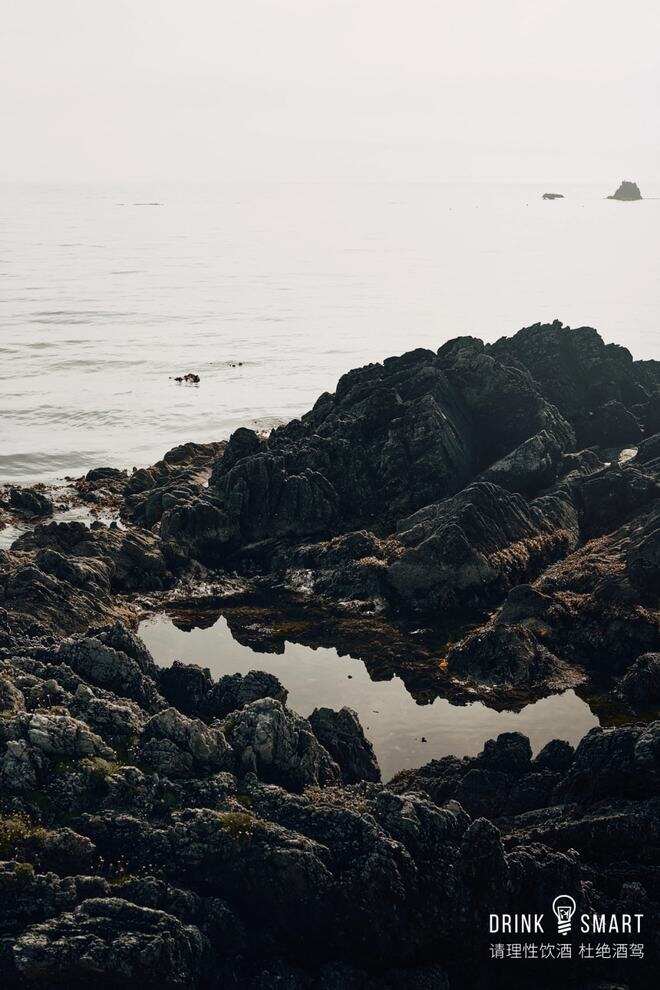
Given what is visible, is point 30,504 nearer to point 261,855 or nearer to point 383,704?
point 383,704

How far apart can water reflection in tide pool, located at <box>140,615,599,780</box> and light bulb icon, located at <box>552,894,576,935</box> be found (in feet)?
32.4

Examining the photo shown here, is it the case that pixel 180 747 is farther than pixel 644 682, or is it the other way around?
pixel 644 682

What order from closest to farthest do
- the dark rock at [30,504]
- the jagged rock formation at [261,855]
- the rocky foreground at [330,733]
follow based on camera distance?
the jagged rock formation at [261,855] < the rocky foreground at [330,733] < the dark rock at [30,504]

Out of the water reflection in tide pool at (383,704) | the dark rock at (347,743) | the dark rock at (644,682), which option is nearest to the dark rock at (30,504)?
the water reflection in tide pool at (383,704)

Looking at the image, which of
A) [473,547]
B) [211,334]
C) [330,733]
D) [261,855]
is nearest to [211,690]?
[330,733]

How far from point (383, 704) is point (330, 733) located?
19.9 feet

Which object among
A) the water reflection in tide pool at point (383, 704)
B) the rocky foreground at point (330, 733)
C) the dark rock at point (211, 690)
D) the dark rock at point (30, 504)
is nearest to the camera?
the rocky foreground at point (330, 733)

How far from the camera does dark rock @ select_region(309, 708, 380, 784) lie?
109 ft

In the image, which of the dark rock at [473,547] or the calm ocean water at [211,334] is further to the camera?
the calm ocean water at [211,334]

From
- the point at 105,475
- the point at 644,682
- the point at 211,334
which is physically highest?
the point at 211,334

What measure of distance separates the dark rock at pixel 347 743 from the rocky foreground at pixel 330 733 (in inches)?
4.7

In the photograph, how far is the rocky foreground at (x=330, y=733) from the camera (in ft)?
80.5

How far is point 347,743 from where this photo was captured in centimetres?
3406

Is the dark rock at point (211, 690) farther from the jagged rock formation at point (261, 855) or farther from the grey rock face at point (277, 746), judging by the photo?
the jagged rock formation at point (261, 855)
